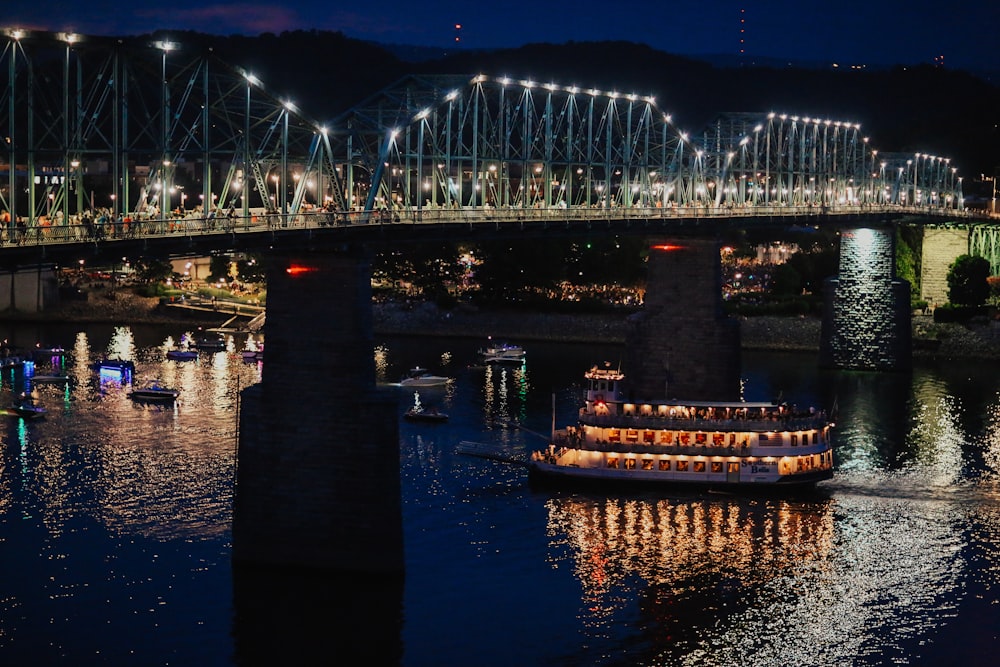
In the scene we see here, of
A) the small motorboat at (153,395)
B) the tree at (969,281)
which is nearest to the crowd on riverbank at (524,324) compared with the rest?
the tree at (969,281)

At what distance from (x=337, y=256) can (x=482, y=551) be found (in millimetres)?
8852

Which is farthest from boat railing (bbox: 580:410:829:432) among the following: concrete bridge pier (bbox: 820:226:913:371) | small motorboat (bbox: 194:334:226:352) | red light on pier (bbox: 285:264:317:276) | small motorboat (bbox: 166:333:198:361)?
small motorboat (bbox: 194:334:226:352)

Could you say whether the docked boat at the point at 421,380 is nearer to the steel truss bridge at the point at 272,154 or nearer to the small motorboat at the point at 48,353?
the steel truss bridge at the point at 272,154

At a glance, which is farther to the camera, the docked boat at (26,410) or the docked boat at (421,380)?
the docked boat at (421,380)

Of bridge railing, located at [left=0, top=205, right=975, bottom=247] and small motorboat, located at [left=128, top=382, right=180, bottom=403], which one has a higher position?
bridge railing, located at [left=0, top=205, right=975, bottom=247]

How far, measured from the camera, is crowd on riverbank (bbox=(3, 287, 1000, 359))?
106062 mm

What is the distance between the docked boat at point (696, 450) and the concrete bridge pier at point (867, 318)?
39.3 metres

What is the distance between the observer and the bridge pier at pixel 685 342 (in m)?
70.2

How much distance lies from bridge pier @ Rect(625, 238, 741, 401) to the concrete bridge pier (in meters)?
27.7

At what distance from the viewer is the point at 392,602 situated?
41344 millimetres

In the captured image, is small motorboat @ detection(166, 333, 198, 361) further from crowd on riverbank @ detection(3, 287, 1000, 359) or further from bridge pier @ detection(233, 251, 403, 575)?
bridge pier @ detection(233, 251, 403, 575)

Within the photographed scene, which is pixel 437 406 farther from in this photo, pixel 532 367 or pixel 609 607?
pixel 609 607

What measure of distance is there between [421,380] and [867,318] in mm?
29157

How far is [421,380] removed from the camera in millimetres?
84250
